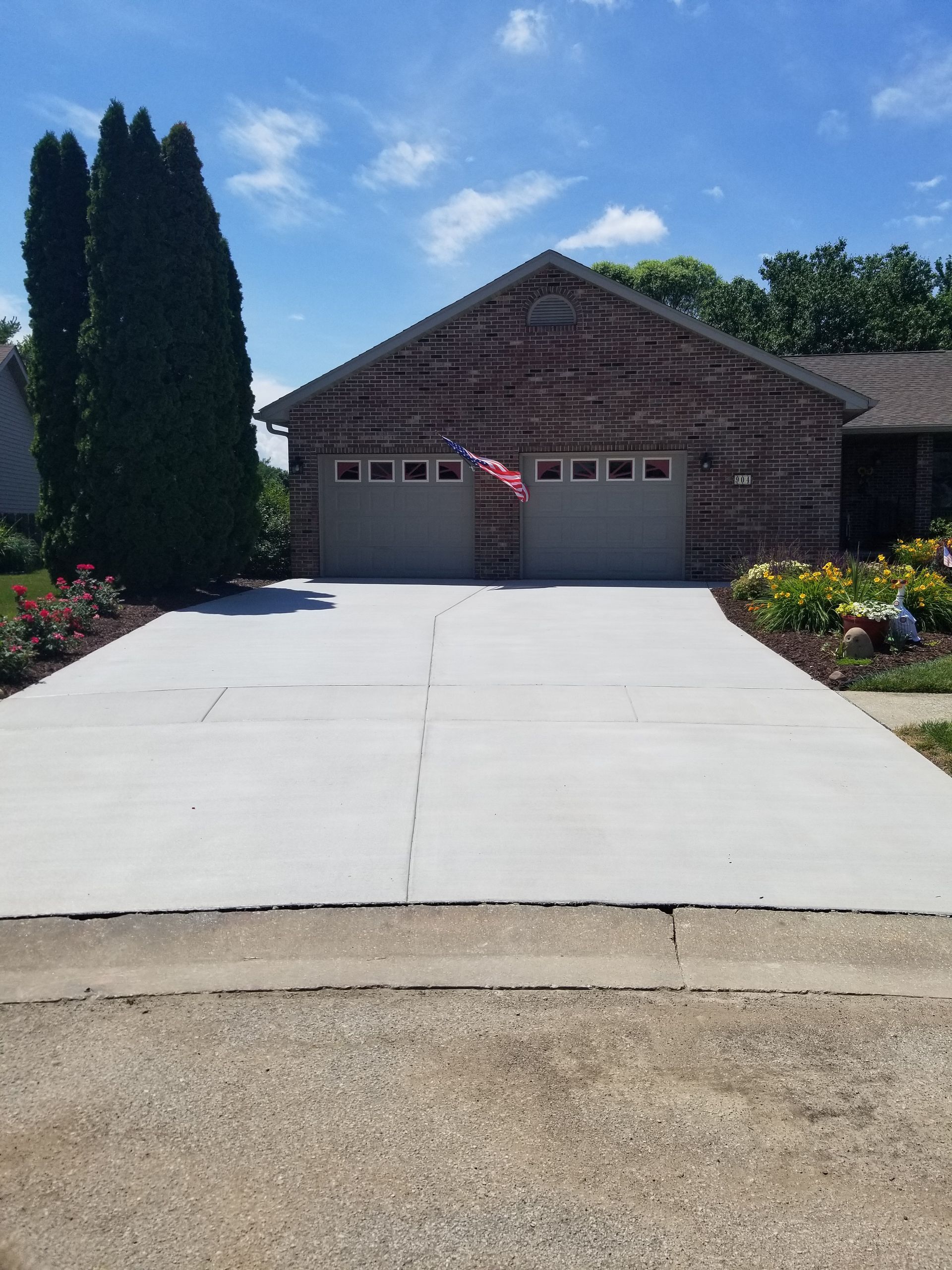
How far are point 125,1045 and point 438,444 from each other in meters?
15.5

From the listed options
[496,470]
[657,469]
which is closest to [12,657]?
[496,470]

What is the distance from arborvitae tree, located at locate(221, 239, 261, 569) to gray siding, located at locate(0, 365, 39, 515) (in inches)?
477

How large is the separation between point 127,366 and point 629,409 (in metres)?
8.27

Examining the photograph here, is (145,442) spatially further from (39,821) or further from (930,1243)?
(930,1243)

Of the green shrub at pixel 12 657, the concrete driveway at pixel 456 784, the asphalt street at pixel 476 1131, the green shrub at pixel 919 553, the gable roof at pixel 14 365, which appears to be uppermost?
the gable roof at pixel 14 365

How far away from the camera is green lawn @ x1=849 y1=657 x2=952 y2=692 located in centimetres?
917

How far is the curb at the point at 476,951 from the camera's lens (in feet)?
13.8

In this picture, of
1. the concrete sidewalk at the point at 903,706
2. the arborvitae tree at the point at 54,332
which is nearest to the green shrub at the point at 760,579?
the concrete sidewalk at the point at 903,706

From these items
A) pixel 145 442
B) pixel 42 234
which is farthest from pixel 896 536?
pixel 42 234

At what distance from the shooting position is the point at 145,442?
49.1 feet

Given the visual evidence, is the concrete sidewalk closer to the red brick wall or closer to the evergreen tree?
the red brick wall

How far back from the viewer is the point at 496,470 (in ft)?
59.1

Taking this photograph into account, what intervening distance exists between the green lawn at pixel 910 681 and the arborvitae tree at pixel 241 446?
10.6 metres

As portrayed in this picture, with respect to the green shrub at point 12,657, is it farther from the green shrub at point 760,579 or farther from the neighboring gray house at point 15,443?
the neighboring gray house at point 15,443
